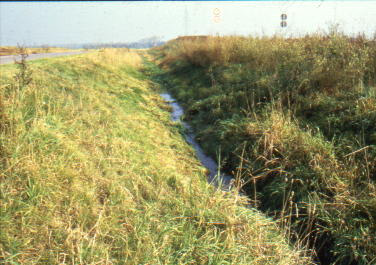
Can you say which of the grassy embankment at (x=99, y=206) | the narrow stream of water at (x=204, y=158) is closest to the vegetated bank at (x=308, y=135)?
the narrow stream of water at (x=204, y=158)

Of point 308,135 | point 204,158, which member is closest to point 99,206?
point 204,158

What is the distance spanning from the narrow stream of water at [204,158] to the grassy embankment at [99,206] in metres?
0.38

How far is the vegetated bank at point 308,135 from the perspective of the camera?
3.25 meters

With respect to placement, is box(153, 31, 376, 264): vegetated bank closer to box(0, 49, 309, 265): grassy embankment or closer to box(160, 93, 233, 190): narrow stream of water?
box(160, 93, 233, 190): narrow stream of water

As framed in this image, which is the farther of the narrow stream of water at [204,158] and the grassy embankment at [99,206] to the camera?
the narrow stream of water at [204,158]

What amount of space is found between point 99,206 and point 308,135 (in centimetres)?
327

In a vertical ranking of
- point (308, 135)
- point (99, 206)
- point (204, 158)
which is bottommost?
point (204, 158)

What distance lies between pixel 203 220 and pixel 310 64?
5.11 meters

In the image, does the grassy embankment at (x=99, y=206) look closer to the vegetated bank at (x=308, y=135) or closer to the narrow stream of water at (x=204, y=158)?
the narrow stream of water at (x=204, y=158)

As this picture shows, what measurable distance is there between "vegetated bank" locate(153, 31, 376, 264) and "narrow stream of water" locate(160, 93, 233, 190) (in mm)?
186

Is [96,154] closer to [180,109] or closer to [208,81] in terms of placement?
[180,109]

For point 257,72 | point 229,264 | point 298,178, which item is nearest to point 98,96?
point 257,72

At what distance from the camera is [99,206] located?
295cm

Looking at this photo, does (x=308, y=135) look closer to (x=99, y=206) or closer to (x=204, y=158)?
(x=204, y=158)
